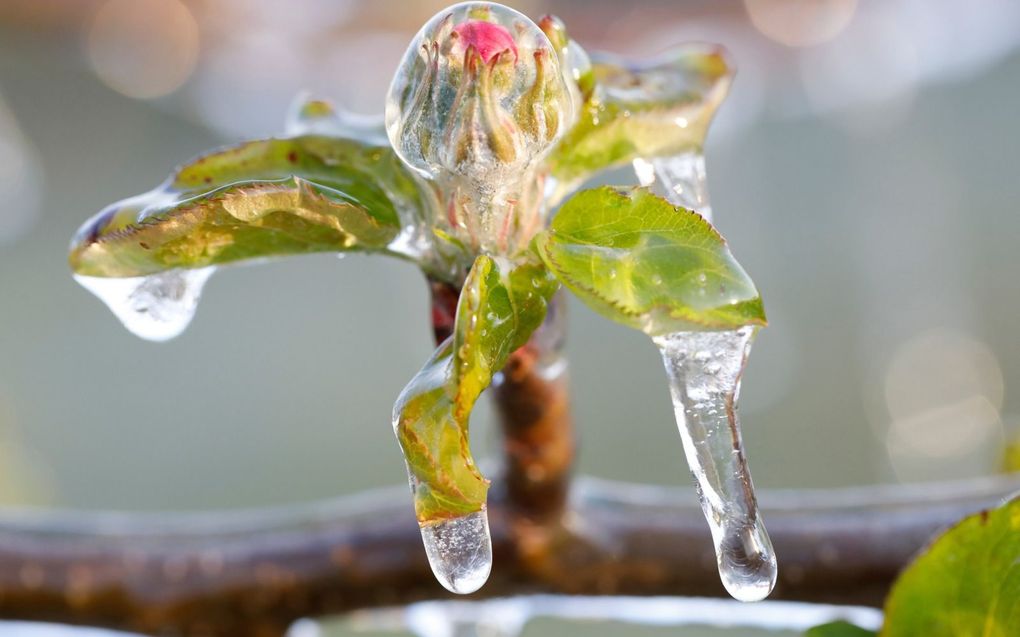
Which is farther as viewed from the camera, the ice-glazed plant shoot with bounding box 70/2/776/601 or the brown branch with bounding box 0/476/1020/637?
the brown branch with bounding box 0/476/1020/637

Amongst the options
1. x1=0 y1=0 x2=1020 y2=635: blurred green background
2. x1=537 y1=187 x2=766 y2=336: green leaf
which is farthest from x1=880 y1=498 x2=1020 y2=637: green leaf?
x1=0 y1=0 x2=1020 y2=635: blurred green background

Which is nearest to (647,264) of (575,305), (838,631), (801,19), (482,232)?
(482,232)

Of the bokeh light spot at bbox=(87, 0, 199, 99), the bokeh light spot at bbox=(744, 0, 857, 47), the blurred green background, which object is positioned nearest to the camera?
the blurred green background

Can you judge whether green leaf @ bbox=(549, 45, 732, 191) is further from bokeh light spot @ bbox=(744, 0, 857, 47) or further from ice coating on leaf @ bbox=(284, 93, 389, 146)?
bokeh light spot @ bbox=(744, 0, 857, 47)

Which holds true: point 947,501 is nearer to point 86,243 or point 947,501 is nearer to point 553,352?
point 553,352

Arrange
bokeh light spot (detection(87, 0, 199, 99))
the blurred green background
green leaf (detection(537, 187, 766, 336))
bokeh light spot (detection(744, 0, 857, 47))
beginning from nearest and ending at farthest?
green leaf (detection(537, 187, 766, 336))
the blurred green background
bokeh light spot (detection(87, 0, 199, 99))
bokeh light spot (detection(744, 0, 857, 47))

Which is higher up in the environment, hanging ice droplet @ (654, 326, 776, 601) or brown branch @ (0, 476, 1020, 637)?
hanging ice droplet @ (654, 326, 776, 601)

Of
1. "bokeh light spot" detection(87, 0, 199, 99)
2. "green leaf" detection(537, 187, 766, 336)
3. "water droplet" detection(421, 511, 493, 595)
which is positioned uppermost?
"bokeh light spot" detection(87, 0, 199, 99)
